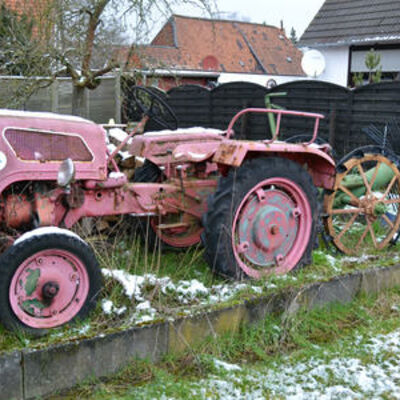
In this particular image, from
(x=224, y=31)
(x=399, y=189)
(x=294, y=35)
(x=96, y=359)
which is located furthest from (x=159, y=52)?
(x=294, y=35)

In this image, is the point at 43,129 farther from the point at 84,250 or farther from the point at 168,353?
the point at 168,353

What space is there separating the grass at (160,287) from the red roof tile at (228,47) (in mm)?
24791

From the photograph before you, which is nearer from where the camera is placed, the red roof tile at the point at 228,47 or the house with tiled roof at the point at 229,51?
the house with tiled roof at the point at 229,51

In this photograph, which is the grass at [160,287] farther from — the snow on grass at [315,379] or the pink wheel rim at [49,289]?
the snow on grass at [315,379]

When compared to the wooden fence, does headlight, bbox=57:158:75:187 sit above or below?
below

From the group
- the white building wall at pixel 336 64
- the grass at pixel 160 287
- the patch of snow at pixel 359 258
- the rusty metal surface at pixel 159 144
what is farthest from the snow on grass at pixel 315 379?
the white building wall at pixel 336 64

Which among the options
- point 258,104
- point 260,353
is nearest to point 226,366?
point 260,353

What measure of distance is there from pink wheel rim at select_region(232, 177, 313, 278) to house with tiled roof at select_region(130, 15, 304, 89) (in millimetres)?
23727

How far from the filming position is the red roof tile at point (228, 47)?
3056 centimetres

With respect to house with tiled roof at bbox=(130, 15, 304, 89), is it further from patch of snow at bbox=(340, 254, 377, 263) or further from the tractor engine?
the tractor engine

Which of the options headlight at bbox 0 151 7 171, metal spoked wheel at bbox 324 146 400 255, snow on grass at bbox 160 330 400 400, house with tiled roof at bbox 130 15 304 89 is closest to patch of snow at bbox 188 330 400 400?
snow on grass at bbox 160 330 400 400

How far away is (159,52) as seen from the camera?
92.4 feet

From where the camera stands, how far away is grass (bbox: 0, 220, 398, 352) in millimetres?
2971

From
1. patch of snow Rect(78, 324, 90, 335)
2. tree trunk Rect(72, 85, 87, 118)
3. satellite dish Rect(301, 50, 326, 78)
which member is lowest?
patch of snow Rect(78, 324, 90, 335)
